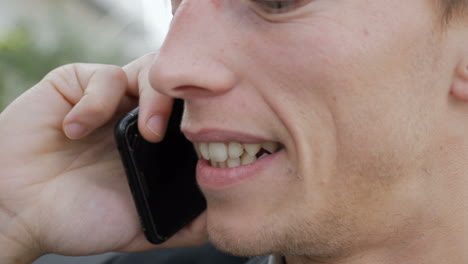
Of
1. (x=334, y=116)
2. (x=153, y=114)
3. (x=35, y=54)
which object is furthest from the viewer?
(x=35, y=54)

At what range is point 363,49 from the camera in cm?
108

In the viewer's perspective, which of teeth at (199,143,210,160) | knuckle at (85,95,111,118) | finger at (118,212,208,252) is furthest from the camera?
finger at (118,212,208,252)

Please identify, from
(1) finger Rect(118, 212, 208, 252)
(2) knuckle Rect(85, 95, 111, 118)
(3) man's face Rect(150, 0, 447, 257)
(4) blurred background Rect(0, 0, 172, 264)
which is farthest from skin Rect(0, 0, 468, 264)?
(4) blurred background Rect(0, 0, 172, 264)

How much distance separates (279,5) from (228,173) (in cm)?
43

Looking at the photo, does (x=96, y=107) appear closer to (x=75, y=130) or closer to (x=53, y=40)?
(x=75, y=130)

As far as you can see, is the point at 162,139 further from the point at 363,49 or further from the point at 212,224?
the point at 363,49

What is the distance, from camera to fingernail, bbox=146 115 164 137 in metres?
1.38

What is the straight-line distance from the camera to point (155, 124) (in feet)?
4.56

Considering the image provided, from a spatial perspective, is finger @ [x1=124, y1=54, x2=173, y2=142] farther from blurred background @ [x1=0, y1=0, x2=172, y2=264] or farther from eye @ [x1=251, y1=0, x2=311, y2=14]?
blurred background @ [x1=0, y1=0, x2=172, y2=264]

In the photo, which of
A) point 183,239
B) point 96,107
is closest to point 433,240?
point 183,239

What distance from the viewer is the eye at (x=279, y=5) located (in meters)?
1.11

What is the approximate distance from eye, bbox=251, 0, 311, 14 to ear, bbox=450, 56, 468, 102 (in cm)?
38

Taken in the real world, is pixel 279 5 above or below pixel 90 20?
above

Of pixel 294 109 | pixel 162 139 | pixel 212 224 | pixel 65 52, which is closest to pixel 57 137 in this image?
pixel 162 139
